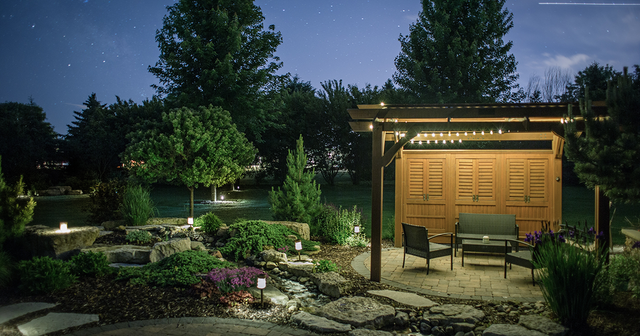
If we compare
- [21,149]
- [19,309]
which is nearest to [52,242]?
[19,309]

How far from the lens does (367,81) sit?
28.3m

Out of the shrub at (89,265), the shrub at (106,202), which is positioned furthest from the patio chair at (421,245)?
the shrub at (106,202)

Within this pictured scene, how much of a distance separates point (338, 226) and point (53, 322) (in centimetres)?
606

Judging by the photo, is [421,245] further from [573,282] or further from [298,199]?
[298,199]

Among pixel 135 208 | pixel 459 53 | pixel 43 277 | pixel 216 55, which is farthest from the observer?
pixel 216 55

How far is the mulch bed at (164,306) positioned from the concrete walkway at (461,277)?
1.62 feet

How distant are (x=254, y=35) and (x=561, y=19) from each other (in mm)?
13075

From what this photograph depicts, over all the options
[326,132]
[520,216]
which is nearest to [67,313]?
[520,216]

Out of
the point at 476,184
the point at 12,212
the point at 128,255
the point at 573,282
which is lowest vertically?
the point at 128,255

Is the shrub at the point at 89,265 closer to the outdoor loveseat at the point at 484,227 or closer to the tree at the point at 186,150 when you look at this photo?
the tree at the point at 186,150

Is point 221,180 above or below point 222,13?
below

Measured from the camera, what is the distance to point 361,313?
421cm

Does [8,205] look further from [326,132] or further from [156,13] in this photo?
[326,132]

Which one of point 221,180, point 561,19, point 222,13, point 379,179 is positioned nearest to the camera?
point 379,179
